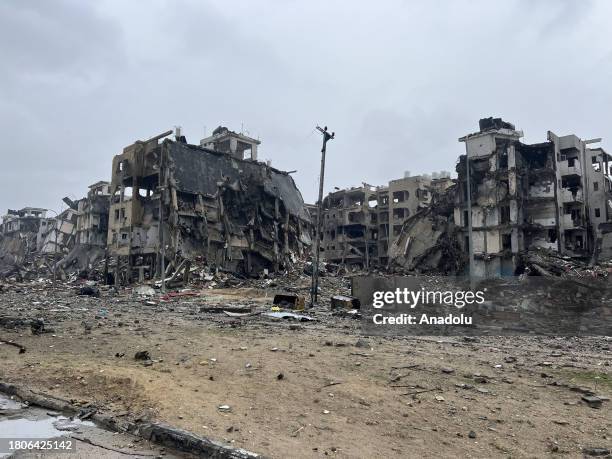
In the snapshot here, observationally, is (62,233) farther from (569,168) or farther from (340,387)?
(340,387)

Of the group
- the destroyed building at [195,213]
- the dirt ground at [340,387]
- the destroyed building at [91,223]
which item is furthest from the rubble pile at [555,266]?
the destroyed building at [91,223]

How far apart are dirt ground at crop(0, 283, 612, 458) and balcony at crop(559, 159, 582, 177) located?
34.8m

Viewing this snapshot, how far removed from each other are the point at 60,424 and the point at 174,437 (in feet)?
4.84

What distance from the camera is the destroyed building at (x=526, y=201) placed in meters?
39.7

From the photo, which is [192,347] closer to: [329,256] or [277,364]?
[277,364]

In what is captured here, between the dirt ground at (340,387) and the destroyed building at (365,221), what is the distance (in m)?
48.9

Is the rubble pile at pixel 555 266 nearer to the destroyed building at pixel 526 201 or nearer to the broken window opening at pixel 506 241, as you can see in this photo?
the destroyed building at pixel 526 201

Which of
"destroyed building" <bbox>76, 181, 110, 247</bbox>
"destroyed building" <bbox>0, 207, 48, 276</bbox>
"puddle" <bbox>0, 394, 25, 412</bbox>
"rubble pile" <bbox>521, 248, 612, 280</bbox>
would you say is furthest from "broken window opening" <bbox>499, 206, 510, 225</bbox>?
"destroyed building" <bbox>0, 207, 48, 276</bbox>

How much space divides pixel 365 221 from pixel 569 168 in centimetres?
2642

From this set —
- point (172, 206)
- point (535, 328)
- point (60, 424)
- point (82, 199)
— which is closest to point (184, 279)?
point (172, 206)

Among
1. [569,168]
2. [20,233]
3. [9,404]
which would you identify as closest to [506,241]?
[569,168]

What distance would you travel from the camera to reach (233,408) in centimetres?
526

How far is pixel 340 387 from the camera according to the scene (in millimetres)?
6055

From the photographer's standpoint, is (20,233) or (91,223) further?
(20,233)
